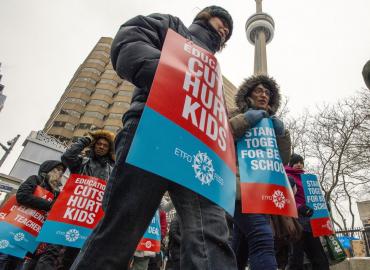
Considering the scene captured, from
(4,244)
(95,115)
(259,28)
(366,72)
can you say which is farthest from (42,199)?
(95,115)

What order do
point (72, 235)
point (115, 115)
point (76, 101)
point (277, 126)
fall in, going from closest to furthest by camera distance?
1. point (277, 126)
2. point (72, 235)
3. point (115, 115)
4. point (76, 101)

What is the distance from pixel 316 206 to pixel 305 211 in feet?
0.70

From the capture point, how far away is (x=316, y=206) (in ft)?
11.8

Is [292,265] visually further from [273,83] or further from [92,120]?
[92,120]

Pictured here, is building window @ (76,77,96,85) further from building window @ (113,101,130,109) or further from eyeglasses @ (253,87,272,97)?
eyeglasses @ (253,87,272,97)

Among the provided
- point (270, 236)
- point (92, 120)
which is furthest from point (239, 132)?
point (92, 120)

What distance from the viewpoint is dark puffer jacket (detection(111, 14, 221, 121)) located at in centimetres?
139

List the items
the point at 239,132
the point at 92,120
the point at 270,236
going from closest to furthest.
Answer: the point at 270,236, the point at 239,132, the point at 92,120

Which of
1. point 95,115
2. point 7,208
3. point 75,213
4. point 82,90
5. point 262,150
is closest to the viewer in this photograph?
point 262,150

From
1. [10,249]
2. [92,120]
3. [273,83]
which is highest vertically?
[92,120]

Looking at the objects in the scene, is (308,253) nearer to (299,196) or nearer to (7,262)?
(299,196)

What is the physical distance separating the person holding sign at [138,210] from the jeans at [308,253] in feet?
8.60

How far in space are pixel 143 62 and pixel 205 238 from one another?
830 mm

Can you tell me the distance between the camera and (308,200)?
3635 millimetres
